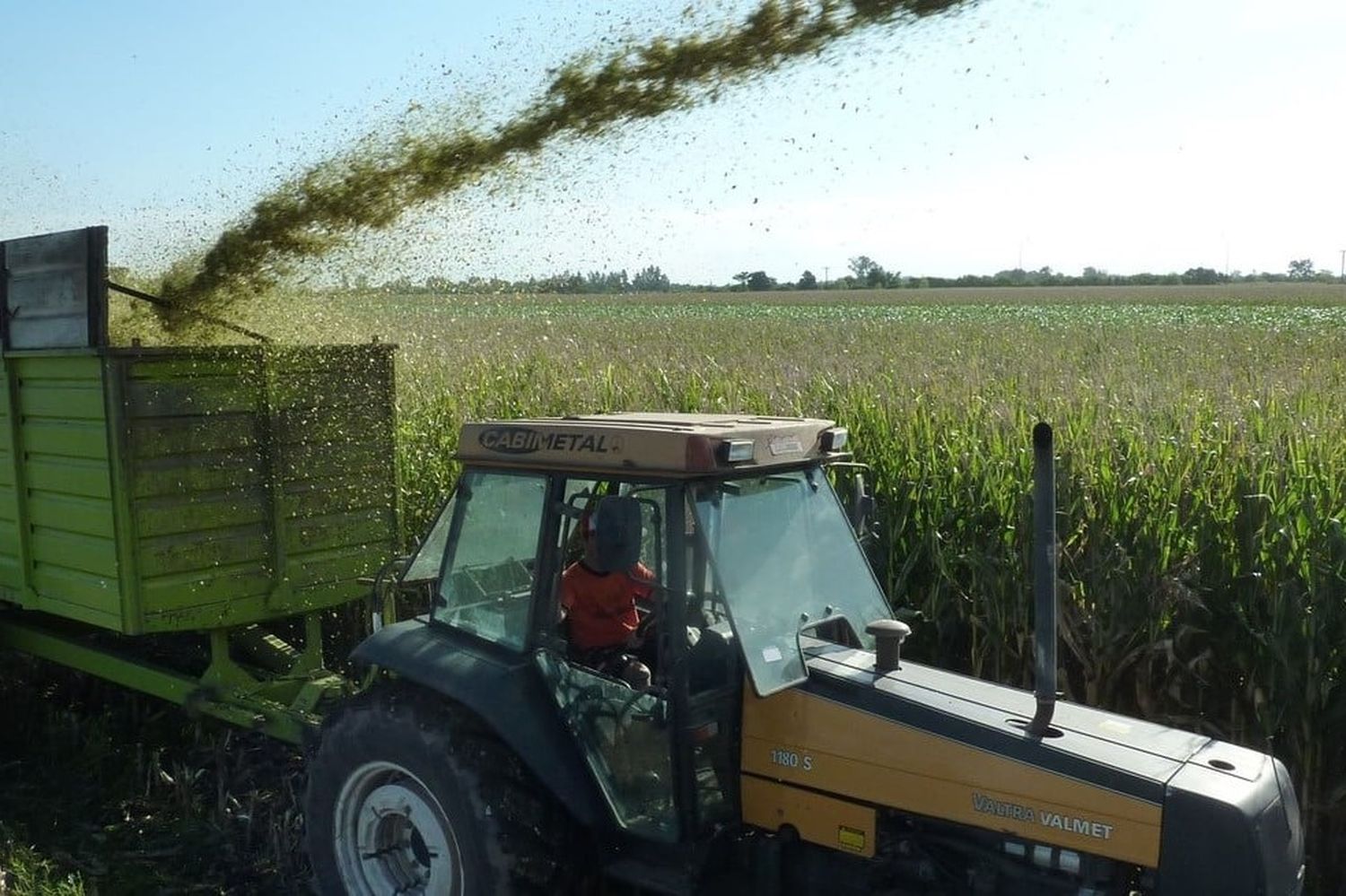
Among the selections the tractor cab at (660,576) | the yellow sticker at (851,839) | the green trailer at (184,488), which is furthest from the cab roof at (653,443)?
the green trailer at (184,488)

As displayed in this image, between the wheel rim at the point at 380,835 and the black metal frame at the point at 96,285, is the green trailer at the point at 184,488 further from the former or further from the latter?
the wheel rim at the point at 380,835

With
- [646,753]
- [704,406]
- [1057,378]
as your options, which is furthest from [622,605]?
[1057,378]

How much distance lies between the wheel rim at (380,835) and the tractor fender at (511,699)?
0.37 meters

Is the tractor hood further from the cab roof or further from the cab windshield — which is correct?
the cab roof

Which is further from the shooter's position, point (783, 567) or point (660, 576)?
point (783, 567)

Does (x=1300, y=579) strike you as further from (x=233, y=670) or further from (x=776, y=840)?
(x=233, y=670)

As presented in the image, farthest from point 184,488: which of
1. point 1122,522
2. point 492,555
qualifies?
Result: point 1122,522

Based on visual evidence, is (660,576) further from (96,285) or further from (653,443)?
(96,285)

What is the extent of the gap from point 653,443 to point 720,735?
3.03 feet

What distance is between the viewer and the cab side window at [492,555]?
409 centimetres

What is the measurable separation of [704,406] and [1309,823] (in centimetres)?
496

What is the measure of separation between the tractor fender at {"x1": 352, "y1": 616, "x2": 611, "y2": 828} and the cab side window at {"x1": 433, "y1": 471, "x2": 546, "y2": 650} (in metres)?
0.08

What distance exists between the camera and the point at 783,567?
3818 mm

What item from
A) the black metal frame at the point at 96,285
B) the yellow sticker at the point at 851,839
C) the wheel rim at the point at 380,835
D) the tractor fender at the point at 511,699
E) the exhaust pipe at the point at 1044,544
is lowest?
the wheel rim at the point at 380,835
